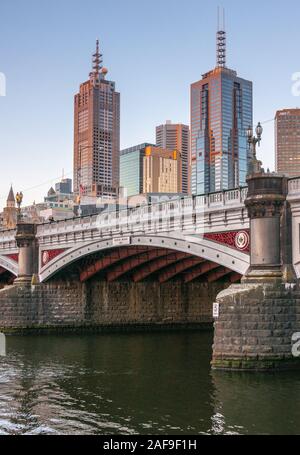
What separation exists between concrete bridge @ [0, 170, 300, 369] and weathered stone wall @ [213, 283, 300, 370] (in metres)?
0.05

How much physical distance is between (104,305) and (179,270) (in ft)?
29.6

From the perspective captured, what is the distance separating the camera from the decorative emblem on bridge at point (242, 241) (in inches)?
Answer: 1368

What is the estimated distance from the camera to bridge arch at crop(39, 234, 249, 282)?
117 feet

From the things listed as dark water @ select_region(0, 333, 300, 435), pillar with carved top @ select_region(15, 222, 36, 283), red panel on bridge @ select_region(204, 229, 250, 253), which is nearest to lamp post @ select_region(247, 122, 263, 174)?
red panel on bridge @ select_region(204, 229, 250, 253)

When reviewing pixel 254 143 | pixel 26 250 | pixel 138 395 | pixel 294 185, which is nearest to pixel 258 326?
pixel 138 395

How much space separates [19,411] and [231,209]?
1577cm

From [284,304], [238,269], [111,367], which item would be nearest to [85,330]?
[111,367]

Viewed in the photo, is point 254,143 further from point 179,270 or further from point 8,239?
point 8,239

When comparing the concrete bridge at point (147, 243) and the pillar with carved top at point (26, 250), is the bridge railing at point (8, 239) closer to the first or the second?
the concrete bridge at point (147, 243)

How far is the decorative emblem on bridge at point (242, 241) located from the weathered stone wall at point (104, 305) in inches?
928

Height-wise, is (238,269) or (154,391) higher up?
(238,269)

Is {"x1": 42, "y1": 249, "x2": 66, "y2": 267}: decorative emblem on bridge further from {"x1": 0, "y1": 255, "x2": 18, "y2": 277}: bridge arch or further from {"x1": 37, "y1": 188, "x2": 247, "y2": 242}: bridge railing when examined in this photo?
{"x1": 0, "y1": 255, "x2": 18, "y2": 277}: bridge arch
